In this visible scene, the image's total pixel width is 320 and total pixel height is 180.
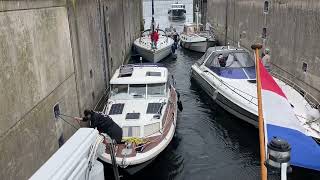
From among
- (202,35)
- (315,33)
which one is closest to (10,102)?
(315,33)

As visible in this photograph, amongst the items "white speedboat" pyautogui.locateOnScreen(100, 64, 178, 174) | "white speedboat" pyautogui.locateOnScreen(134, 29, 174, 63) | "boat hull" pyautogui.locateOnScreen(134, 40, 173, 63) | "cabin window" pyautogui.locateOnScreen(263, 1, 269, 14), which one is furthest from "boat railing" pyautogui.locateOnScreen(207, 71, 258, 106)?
"white speedboat" pyautogui.locateOnScreen(134, 29, 174, 63)

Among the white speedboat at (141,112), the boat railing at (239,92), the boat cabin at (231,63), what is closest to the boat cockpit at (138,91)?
the white speedboat at (141,112)

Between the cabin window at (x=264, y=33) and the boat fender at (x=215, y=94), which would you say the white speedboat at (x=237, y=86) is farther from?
the cabin window at (x=264, y=33)

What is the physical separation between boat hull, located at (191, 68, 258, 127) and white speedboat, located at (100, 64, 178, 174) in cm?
217

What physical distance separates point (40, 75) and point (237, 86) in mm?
8779

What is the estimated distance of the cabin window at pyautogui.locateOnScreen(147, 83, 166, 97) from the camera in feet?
42.9

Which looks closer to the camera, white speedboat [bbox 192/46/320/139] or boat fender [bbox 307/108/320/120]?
boat fender [bbox 307/108/320/120]

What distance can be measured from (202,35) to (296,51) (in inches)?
650

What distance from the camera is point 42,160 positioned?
26.4ft

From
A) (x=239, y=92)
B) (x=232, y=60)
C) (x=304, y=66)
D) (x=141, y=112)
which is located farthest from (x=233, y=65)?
(x=141, y=112)

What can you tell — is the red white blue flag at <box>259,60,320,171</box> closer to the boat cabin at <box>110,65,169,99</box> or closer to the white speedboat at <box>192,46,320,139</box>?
the white speedboat at <box>192,46,320,139</box>

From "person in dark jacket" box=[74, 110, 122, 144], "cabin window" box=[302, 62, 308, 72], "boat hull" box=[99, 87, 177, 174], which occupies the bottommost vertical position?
"boat hull" box=[99, 87, 177, 174]

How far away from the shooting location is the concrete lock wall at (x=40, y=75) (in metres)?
6.50

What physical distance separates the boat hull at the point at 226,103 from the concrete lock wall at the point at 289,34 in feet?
8.41
